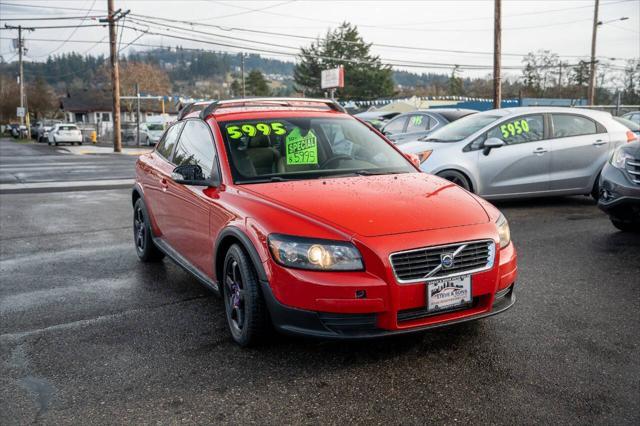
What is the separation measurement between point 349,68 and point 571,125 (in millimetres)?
62903

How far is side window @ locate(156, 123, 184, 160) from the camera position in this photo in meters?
5.70

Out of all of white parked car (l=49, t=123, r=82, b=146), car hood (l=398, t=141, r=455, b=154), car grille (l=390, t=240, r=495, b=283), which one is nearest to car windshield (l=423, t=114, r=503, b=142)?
car hood (l=398, t=141, r=455, b=154)

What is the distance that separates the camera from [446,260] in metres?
3.44

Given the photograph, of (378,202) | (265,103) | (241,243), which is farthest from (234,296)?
(265,103)

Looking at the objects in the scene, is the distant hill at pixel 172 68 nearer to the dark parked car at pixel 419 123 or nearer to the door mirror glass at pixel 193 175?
the dark parked car at pixel 419 123

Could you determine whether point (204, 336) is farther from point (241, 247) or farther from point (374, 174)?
point (374, 174)

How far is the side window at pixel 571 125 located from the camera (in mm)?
9469

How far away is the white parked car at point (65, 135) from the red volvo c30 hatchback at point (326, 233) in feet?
138

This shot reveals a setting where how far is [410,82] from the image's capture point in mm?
119062

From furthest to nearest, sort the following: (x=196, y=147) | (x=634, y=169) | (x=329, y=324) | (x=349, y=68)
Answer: (x=349, y=68), (x=634, y=169), (x=196, y=147), (x=329, y=324)

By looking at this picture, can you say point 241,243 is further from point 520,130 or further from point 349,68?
point 349,68

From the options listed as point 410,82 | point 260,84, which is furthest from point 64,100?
point 410,82

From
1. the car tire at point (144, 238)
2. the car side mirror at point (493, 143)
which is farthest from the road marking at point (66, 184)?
the car side mirror at point (493, 143)

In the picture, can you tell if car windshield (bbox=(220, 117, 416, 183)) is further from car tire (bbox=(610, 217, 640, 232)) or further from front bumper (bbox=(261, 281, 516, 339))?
car tire (bbox=(610, 217, 640, 232))
